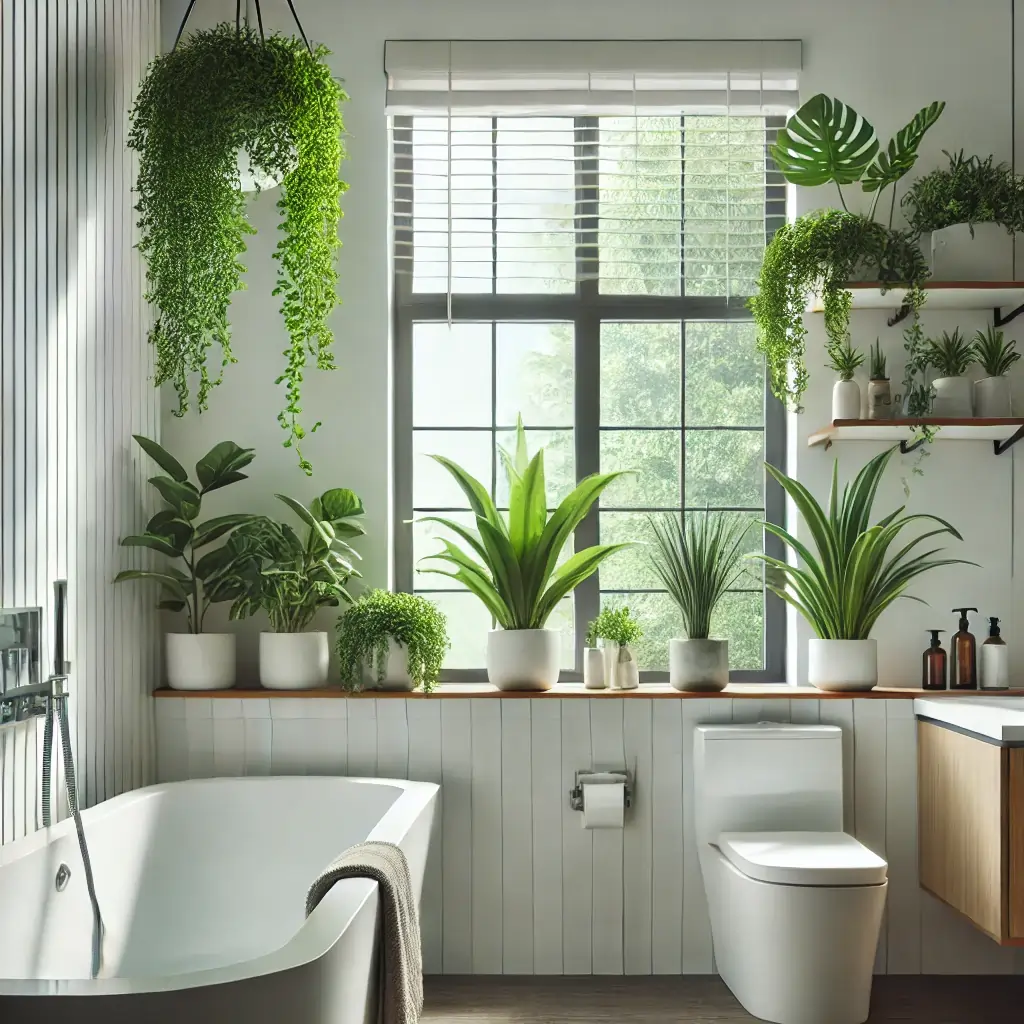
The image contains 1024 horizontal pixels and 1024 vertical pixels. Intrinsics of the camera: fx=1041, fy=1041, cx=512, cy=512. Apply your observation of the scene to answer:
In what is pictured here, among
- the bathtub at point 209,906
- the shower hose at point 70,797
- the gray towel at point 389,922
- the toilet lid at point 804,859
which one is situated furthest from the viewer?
the toilet lid at point 804,859

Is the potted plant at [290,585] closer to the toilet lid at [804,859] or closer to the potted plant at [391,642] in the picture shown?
the potted plant at [391,642]

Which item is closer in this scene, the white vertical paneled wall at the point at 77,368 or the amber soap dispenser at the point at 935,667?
→ the white vertical paneled wall at the point at 77,368

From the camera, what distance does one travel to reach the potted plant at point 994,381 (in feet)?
9.73

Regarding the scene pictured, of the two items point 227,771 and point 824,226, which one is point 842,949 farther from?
point 824,226

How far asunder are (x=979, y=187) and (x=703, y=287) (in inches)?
31.9

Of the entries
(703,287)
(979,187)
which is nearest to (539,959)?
(703,287)

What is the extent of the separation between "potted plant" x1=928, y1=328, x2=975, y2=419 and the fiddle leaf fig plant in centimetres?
197

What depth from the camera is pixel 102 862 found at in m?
2.30

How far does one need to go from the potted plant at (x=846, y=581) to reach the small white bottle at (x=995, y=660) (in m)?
0.24

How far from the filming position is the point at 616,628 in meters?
2.98

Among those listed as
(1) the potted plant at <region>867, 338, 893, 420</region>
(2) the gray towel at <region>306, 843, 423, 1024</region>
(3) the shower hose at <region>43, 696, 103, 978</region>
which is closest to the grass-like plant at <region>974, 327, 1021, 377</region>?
(1) the potted plant at <region>867, 338, 893, 420</region>

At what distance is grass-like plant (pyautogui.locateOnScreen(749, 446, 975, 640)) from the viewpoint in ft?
9.50

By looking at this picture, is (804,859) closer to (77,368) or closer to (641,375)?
(641,375)

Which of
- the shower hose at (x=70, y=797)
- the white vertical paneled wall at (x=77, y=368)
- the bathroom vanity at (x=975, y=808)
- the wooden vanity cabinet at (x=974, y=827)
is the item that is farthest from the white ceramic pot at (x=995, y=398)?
the shower hose at (x=70, y=797)
